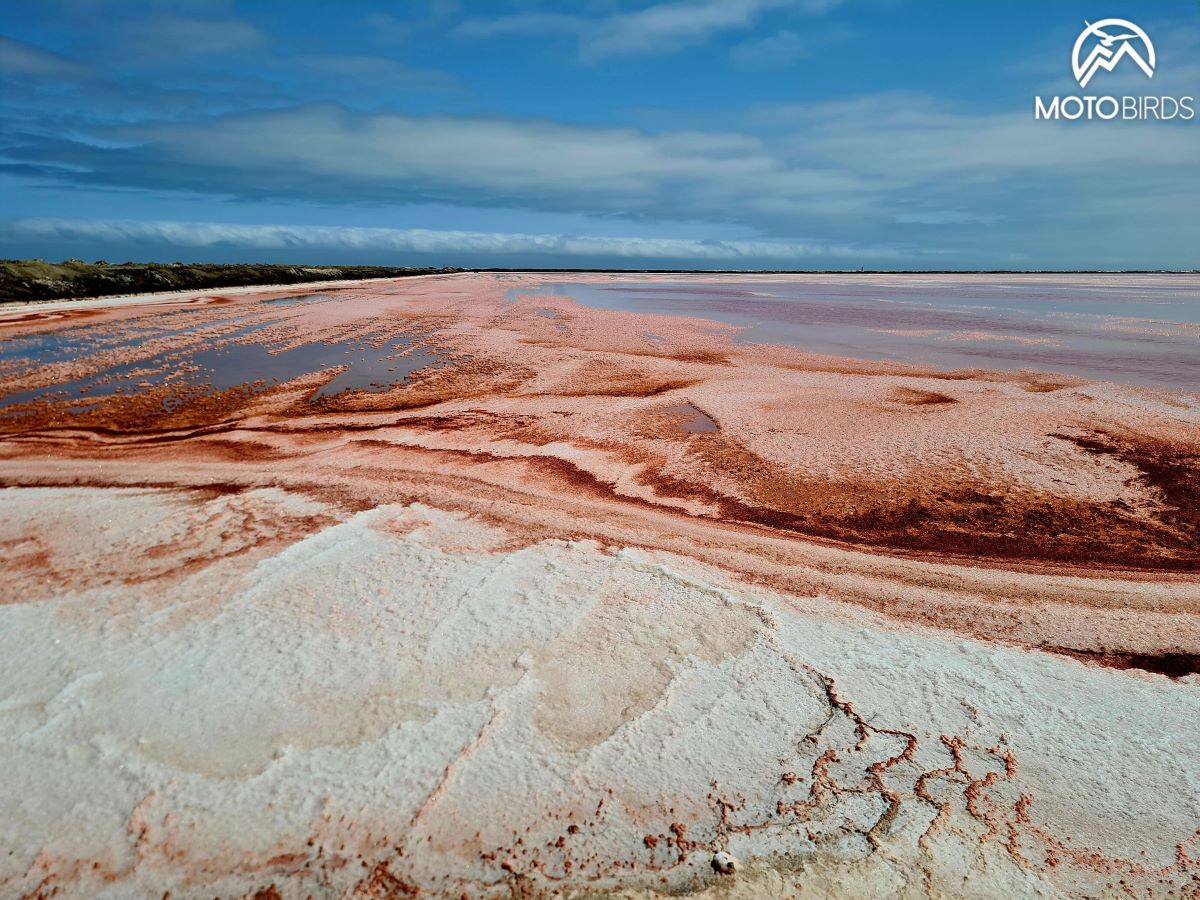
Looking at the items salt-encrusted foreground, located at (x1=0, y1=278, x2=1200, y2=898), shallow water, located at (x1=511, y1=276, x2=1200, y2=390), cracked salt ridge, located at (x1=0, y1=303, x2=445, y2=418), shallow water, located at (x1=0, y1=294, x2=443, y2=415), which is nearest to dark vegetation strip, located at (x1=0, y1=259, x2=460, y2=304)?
shallow water, located at (x1=0, y1=294, x2=443, y2=415)

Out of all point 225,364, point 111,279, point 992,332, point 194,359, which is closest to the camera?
point 225,364

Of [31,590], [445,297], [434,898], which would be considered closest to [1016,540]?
[434,898]

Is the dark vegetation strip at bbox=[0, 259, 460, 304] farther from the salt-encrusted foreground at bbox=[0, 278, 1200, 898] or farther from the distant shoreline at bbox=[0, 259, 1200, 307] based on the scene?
the salt-encrusted foreground at bbox=[0, 278, 1200, 898]

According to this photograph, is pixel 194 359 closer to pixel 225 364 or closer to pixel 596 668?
pixel 225 364

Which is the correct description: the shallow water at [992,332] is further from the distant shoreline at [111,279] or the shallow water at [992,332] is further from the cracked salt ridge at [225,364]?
the distant shoreline at [111,279]

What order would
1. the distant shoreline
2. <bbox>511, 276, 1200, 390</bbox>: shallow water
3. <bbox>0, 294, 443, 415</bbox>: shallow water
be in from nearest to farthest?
1. <bbox>0, 294, 443, 415</bbox>: shallow water
2. <bbox>511, 276, 1200, 390</bbox>: shallow water
3. the distant shoreline

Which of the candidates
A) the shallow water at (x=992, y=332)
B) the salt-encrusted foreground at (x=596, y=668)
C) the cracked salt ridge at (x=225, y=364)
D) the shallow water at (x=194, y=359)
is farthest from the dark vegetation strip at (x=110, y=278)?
the salt-encrusted foreground at (x=596, y=668)

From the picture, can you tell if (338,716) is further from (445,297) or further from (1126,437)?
(445,297)

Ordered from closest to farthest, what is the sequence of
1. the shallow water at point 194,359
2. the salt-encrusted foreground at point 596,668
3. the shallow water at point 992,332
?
the salt-encrusted foreground at point 596,668 → the shallow water at point 194,359 → the shallow water at point 992,332

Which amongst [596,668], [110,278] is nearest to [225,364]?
[596,668]
